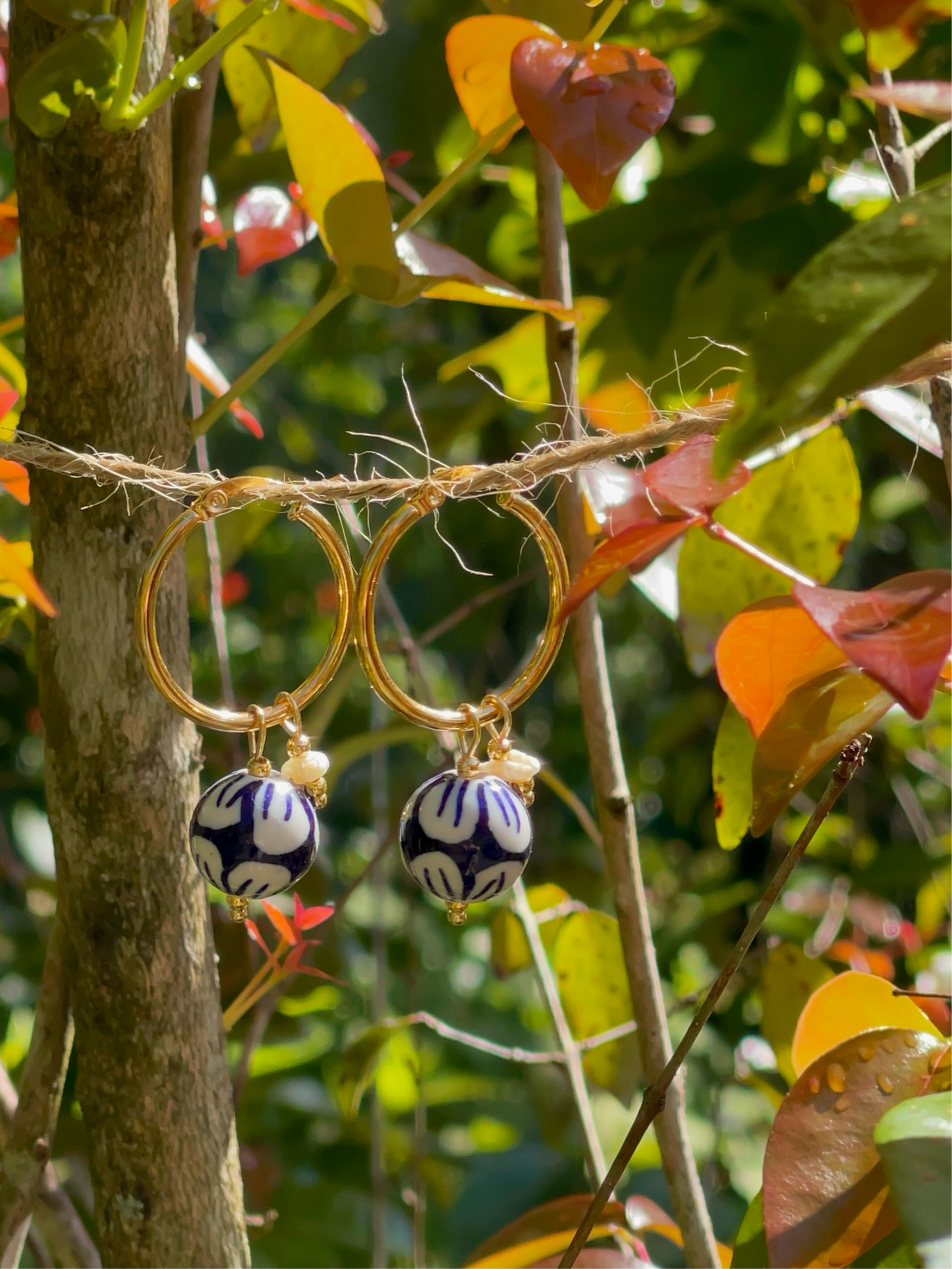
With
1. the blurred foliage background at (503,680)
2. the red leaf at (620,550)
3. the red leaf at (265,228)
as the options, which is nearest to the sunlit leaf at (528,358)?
the blurred foliage background at (503,680)

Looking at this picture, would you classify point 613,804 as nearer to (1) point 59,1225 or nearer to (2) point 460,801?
(2) point 460,801

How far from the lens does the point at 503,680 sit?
1143 millimetres

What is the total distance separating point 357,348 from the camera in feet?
4.07

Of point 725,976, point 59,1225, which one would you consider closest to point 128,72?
point 725,976

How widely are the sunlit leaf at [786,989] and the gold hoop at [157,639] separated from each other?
0.34 meters

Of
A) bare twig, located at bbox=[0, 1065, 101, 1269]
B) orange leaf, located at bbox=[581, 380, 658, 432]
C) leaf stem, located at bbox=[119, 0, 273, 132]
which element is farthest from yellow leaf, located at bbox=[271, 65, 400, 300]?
bare twig, located at bbox=[0, 1065, 101, 1269]

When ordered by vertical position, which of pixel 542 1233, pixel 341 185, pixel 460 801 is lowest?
pixel 542 1233

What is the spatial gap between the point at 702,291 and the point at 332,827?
0.90 metres

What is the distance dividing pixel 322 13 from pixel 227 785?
29 centimetres

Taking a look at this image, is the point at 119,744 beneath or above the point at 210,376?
beneath

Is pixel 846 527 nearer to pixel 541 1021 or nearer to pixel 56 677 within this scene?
pixel 56 677

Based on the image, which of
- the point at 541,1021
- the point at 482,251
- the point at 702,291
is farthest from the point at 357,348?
the point at 541,1021

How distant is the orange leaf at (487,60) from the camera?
404 mm

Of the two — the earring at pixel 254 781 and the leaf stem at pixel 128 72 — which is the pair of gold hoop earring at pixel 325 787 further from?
the leaf stem at pixel 128 72
